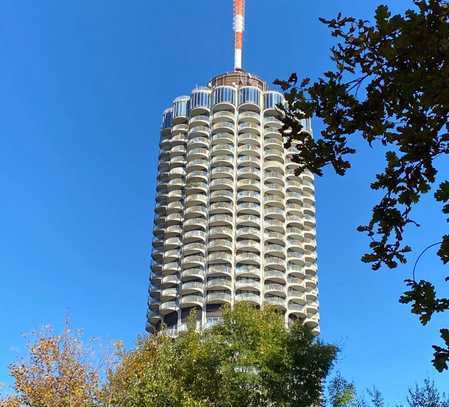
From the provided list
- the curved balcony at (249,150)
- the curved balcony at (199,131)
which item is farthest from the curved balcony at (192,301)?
the curved balcony at (199,131)

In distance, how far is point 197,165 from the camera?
331ft

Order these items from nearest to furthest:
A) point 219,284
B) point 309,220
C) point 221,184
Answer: point 219,284 → point 221,184 → point 309,220

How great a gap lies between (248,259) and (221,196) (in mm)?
11532

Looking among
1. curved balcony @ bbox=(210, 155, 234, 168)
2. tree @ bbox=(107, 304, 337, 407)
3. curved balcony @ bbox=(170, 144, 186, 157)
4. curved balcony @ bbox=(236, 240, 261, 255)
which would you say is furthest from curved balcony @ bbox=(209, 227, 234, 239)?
tree @ bbox=(107, 304, 337, 407)

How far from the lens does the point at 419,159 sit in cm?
602

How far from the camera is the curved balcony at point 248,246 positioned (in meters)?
94.7

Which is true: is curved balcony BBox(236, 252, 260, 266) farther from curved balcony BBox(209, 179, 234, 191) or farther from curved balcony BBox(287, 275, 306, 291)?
curved balcony BBox(209, 179, 234, 191)

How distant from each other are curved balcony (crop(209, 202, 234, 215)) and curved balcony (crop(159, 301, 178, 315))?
15938mm

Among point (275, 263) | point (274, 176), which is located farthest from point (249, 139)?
point (275, 263)

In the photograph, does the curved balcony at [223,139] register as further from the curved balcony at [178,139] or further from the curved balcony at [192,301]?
the curved balcony at [192,301]

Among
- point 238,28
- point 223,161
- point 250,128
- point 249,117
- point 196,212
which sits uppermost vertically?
point 238,28

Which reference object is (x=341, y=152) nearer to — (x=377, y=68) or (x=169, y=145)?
(x=377, y=68)

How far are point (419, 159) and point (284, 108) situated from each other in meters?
1.49

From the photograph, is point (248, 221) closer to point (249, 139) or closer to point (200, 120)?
point (249, 139)
